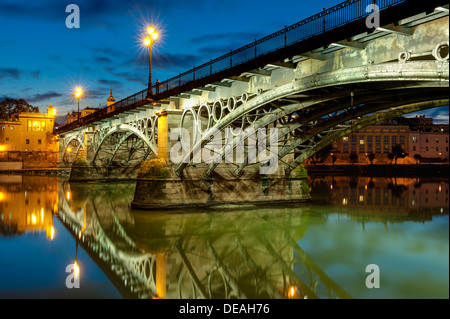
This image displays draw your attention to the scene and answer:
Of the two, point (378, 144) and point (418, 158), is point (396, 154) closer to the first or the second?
point (418, 158)

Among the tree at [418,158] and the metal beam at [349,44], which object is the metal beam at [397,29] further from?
the tree at [418,158]

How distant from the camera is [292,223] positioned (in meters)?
18.4

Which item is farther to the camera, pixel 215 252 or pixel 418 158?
pixel 418 158

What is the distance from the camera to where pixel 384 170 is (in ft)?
278

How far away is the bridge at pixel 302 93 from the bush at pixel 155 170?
0.38 meters

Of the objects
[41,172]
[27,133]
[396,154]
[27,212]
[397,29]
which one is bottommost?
[27,212]

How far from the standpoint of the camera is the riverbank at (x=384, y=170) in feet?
235

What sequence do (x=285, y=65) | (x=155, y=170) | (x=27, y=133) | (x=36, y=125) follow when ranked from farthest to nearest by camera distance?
(x=36, y=125) < (x=27, y=133) < (x=155, y=170) < (x=285, y=65)

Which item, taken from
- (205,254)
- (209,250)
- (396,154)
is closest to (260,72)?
(209,250)

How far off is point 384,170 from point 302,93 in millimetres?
74741

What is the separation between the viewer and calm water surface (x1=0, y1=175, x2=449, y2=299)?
32.5ft

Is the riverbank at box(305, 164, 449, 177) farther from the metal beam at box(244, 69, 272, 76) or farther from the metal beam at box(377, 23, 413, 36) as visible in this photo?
the metal beam at box(377, 23, 413, 36)

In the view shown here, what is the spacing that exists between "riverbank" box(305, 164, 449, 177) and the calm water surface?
4920 centimetres
